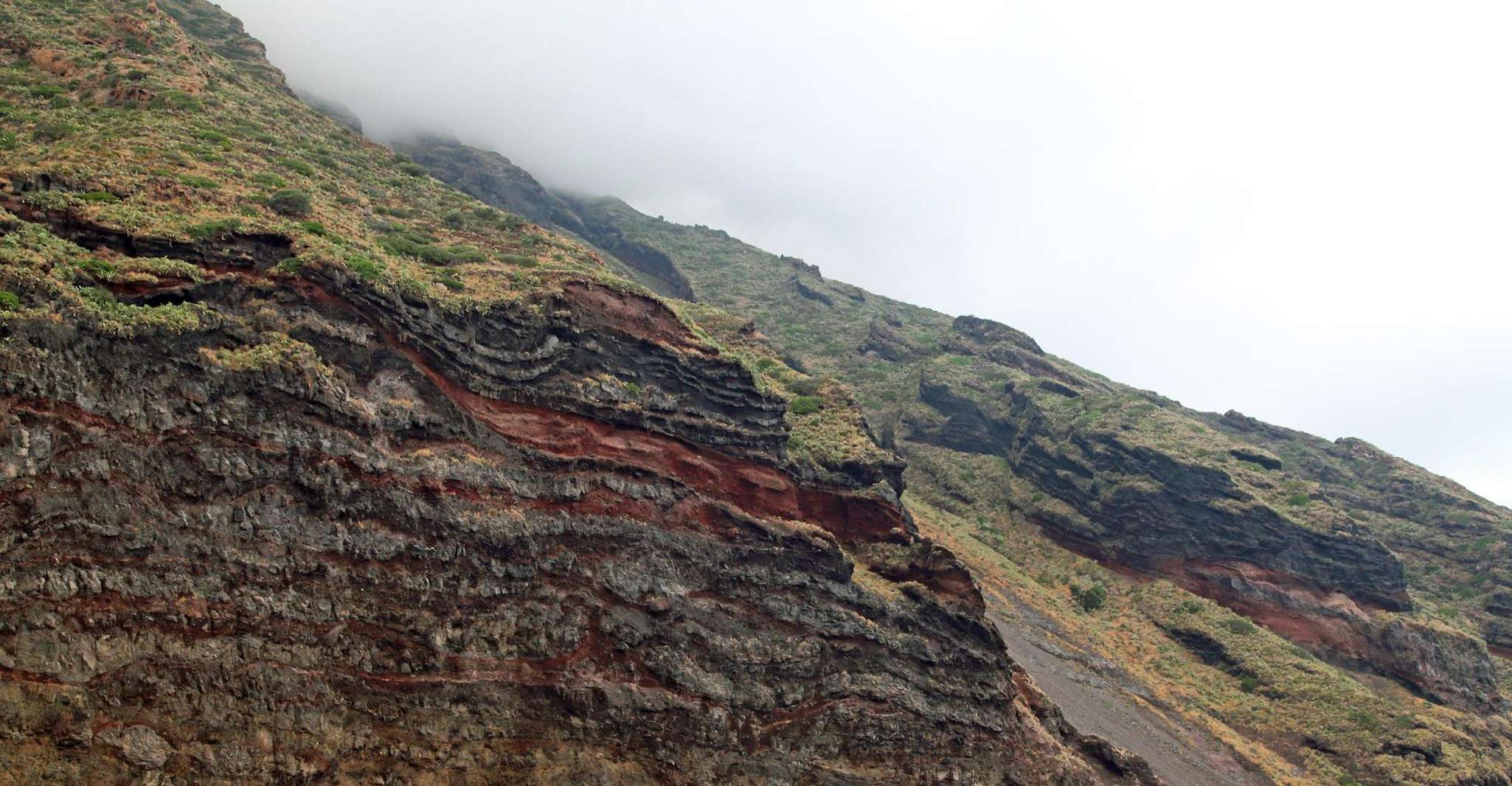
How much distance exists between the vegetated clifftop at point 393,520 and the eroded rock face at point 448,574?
79 mm

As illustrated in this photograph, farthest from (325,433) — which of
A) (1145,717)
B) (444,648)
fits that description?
(1145,717)

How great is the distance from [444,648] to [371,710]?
2133 millimetres

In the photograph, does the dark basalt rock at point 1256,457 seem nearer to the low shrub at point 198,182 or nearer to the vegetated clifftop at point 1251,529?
the vegetated clifftop at point 1251,529

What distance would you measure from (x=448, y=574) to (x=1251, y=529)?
58.0 meters

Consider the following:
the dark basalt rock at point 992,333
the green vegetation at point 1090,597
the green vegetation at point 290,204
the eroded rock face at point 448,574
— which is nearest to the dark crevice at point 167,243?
the eroded rock face at point 448,574

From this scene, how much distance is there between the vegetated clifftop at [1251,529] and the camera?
4281 cm

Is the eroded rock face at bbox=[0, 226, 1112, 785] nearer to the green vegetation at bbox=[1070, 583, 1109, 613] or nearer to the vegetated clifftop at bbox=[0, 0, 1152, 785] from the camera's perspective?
the vegetated clifftop at bbox=[0, 0, 1152, 785]

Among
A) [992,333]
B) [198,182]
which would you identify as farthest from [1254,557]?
[198,182]

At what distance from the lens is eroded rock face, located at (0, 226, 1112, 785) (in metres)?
15.8

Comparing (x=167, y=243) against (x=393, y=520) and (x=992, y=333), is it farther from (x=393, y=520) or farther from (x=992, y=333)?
(x=992, y=333)

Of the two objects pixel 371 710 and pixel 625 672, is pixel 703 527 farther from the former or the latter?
pixel 371 710

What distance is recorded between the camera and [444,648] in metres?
19.6

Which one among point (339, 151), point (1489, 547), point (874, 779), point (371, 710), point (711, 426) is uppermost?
point (1489, 547)

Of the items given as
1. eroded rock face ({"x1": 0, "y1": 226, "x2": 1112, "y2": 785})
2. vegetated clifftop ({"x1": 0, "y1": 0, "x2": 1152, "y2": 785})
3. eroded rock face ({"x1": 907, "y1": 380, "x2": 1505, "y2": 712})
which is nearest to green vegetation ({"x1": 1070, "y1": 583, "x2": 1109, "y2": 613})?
eroded rock face ({"x1": 907, "y1": 380, "x2": 1505, "y2": 712})
